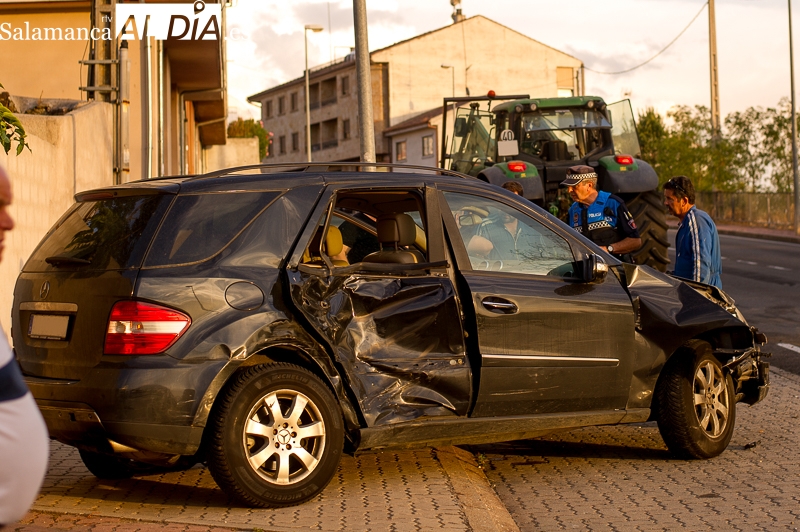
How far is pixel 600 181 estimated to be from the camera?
15797mm

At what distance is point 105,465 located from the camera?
21.6ft

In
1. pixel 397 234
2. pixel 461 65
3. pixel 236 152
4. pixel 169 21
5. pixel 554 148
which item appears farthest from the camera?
pixel 461 65

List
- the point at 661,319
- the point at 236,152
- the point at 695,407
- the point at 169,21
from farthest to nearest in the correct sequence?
the point at 236,152, the point at 169,21, the point at 695,407, the point at 661,319

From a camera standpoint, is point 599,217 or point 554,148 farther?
point 554,148

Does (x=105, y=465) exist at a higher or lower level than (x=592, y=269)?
lower

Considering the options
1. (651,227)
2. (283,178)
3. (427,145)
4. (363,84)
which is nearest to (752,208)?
(427,145)

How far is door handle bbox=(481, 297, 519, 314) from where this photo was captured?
251 inches

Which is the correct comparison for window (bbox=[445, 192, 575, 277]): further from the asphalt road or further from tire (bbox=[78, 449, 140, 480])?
the asphalt road

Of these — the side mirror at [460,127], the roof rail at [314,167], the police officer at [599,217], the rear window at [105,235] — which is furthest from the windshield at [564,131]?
the rear window at [105,235]

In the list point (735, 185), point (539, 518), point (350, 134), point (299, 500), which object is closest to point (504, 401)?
point (539, 518)

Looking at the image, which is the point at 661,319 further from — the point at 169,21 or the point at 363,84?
the point at 169,21

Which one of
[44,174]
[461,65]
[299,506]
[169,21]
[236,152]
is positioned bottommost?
[299,506]

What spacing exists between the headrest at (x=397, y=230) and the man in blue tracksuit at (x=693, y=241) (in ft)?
8.53

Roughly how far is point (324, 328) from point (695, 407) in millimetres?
2618
